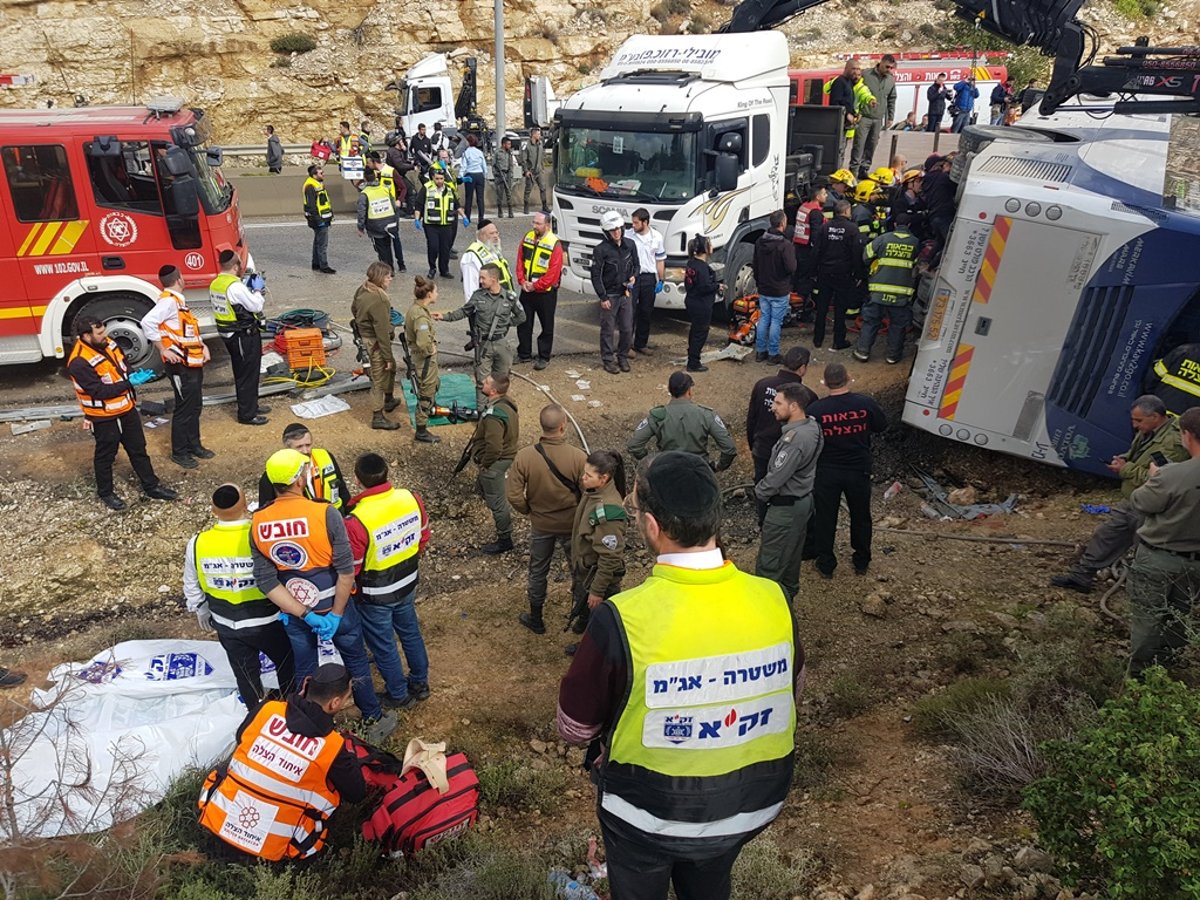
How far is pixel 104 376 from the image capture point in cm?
729

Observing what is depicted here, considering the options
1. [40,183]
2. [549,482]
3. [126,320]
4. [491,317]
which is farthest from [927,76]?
[549,482]

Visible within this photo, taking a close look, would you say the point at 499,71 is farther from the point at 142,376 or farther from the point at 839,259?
the point at 142,376

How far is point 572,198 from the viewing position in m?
11.8

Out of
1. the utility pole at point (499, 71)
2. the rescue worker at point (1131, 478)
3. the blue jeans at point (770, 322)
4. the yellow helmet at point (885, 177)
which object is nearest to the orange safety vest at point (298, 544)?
the rescue worker at point (1131, 478)

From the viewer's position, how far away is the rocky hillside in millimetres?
26359

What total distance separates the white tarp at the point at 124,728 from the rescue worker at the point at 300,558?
739 mm

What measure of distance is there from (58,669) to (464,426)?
4512mm

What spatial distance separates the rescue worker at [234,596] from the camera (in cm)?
488

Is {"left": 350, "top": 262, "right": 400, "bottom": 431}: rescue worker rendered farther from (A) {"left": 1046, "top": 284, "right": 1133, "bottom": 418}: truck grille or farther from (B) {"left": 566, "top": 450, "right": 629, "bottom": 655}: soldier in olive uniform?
(A) {"left": 1046, "top": 284, "right": 1133, "bottom": 418}: truck grille

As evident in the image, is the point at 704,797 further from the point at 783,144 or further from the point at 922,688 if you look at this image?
the point at 783,144

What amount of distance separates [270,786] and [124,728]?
67.2 inches

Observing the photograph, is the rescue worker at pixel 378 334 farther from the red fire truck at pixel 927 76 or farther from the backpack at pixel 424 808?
the red fire truck at pixel 927 76

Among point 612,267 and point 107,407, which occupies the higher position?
point 612,267

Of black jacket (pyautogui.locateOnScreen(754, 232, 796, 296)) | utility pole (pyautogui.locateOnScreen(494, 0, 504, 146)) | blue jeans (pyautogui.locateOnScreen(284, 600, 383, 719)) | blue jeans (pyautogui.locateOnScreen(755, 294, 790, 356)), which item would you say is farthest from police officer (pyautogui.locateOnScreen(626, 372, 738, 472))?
utility pole (pyautogui.locateOnScreen(494, 0, 504, 146))
